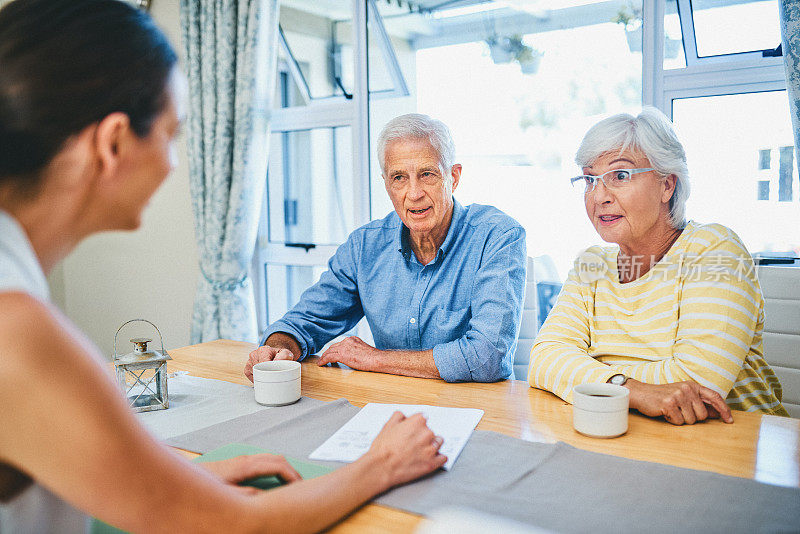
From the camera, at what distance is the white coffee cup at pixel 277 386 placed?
1261 millimetres

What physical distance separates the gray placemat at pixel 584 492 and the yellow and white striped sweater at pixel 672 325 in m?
0.33

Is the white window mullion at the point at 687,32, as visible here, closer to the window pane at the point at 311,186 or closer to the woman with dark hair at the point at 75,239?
the window pane at the point at 311,186

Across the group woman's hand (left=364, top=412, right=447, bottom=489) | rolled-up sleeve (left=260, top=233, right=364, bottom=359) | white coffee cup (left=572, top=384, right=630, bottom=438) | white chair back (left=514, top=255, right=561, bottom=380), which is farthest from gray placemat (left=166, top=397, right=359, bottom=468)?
white chair back (left=514, top=255, right=561, bottom=380)

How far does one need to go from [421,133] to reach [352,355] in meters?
0.71

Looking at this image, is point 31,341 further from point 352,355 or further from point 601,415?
point 352,355

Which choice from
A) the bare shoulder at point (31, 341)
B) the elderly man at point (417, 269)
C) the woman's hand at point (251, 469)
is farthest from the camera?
the elderly man at point (417, 269)

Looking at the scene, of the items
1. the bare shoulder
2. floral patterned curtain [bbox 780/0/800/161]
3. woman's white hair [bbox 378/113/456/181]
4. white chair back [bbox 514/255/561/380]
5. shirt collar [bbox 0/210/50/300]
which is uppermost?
floral patterned curtain [bbox 780/0/800/161]

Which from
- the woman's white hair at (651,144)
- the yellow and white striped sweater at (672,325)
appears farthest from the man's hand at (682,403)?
the woman's white hair at (651,144)

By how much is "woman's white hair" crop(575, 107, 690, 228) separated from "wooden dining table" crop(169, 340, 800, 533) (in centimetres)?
56

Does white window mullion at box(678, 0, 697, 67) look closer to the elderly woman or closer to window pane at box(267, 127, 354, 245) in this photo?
the elderly woman

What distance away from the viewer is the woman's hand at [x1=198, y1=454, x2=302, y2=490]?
2.85 ft

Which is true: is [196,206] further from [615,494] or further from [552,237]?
[615,494]

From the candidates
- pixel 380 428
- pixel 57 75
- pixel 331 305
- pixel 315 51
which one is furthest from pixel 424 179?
pixel 315 51

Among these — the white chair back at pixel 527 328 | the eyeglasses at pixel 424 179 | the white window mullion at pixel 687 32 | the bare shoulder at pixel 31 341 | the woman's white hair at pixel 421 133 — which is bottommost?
the white chair back at pixel 527 328
